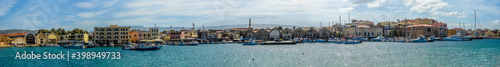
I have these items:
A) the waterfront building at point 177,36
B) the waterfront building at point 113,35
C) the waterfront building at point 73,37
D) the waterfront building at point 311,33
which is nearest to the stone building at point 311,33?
the waterfront building at point 311,33

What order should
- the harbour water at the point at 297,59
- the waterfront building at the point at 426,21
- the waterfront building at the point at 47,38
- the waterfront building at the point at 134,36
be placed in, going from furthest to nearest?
the waterfront building at the point at 426,21 < the waterfront building at the point at 134,36 < the waterfront building at the point at 47,38 < the harbour water at the point at 297,59

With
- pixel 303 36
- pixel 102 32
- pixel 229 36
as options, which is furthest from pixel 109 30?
pixel 303 36

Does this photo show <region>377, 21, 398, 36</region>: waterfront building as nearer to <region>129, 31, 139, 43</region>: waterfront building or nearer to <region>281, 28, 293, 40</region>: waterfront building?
<region>281, 28, 293, 40</region>: waterfront building

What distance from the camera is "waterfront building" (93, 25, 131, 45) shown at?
2963 inches

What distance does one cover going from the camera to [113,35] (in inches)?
2972

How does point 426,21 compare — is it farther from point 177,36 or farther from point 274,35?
point 177,36

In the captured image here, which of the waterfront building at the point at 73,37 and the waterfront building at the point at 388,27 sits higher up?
the waterfront building at the point at 388,27

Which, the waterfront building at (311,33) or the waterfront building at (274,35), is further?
the waterfront building at (311,33)

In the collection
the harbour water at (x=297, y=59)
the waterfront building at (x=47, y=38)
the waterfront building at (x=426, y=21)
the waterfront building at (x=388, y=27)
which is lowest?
the harbour water at (x=297, y=59)

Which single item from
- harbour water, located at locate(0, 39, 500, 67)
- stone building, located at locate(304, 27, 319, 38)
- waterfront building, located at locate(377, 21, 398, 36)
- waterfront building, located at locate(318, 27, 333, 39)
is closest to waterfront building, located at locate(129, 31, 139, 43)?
stone building, located at locate(304, 27, 319, 38)

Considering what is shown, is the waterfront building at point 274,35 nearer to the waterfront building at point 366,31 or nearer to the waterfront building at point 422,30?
the waterfront building at point 366,31

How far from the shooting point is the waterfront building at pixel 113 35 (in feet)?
247

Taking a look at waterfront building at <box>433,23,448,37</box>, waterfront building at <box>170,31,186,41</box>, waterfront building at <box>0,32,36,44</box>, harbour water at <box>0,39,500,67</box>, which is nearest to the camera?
harbour water at <box>0,39,500,67</box>

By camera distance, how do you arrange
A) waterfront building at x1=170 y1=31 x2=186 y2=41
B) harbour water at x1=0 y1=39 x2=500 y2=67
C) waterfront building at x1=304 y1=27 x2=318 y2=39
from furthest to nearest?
waterfront building at x1=304 y1=27 x2=318 y2=39, waterfront building at x1=170 y1=31 x2=186 y2=41, harbour water at x1=0 y1=39 x2=500 y2=67
